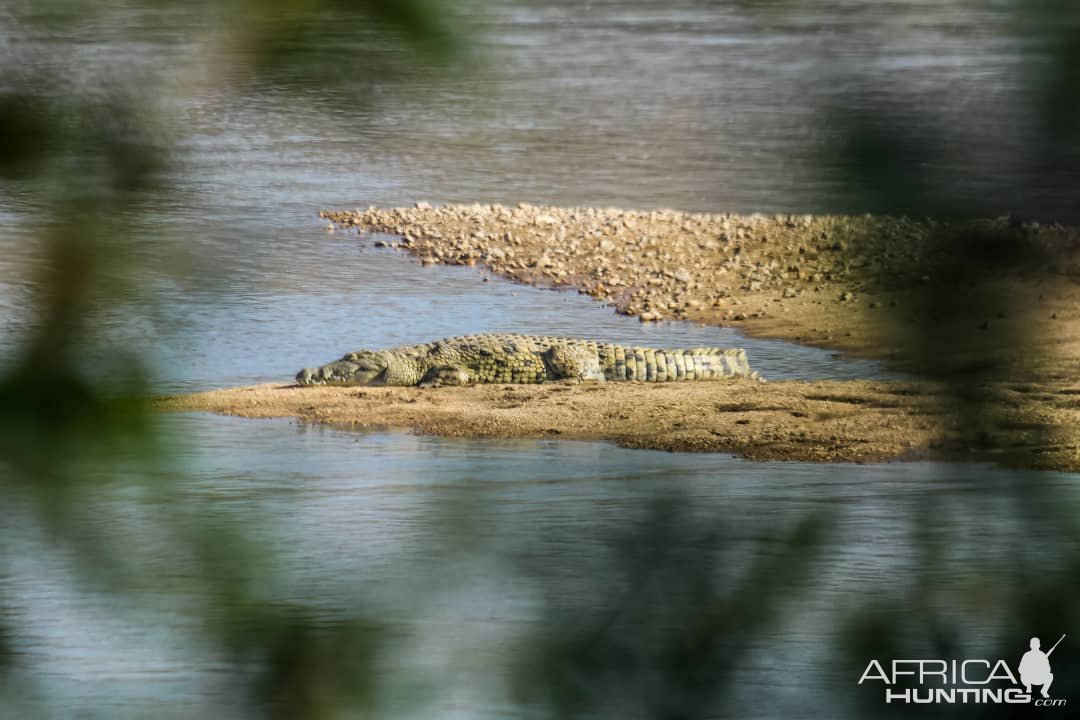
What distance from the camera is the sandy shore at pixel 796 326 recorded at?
1.55 feet

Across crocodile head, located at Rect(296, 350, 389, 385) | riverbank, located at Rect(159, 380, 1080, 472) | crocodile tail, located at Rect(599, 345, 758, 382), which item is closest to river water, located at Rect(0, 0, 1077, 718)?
riverbank, located at Rect(159, 380, 1080, 472)

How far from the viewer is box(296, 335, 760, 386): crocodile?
239 inches

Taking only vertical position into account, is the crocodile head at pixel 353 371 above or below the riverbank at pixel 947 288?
above

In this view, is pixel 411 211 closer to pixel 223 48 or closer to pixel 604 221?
pixel 604 221

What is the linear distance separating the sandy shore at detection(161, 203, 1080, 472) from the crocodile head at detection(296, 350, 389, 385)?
102 millimetres

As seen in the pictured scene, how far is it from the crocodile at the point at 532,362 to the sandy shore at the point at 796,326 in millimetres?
221

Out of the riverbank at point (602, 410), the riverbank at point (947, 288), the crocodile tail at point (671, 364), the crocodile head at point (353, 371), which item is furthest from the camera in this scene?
the crocodile tail at point (671, 364)

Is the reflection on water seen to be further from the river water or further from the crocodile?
the crocodile

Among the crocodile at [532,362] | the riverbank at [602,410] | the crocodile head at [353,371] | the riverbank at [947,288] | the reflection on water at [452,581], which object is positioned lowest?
the reflection on water at [452,581]

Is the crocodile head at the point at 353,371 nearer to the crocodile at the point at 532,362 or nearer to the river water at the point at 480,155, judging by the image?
the crocodile at the point at 532,362

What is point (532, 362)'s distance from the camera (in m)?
6.29

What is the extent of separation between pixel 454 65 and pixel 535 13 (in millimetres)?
34

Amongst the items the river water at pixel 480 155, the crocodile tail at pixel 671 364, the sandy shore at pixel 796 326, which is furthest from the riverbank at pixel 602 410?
the river water at pixel 480 155

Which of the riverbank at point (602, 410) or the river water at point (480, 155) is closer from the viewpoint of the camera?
the river water at point (480, 155)
